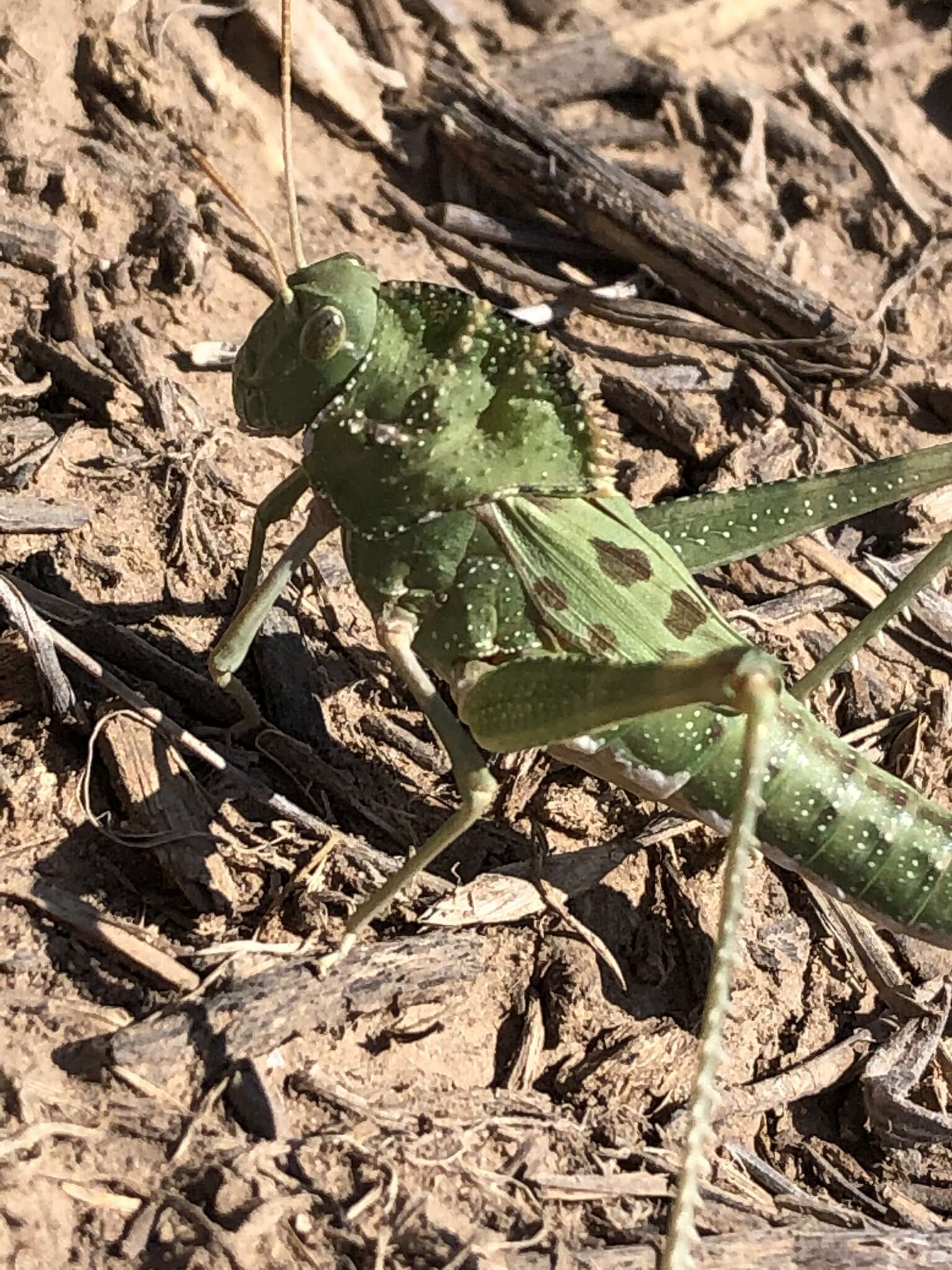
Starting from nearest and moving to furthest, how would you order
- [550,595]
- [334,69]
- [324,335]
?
[324,335], [550,595], [334,69]

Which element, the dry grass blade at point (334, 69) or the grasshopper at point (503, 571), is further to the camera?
the dry grass blade at point (334, 69)

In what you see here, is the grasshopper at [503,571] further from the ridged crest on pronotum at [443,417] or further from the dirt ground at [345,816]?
the dirt ground at [345,816]

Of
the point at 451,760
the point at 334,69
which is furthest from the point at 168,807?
the point at 334,69

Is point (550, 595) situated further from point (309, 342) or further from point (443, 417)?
point (309, 342)

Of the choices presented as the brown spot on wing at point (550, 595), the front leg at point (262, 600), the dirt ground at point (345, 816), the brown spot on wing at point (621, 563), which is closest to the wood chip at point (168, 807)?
the dirt ground at point (345, 816)

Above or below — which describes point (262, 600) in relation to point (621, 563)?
below

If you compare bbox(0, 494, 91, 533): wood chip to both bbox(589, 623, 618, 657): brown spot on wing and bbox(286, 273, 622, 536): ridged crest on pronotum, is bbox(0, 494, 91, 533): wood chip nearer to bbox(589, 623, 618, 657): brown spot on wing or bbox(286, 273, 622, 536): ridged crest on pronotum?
bbox(286, 273, 622, 536): ridged crest on pronotum

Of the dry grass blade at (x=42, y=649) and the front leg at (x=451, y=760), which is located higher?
the front leg at (x=451, y=760)
